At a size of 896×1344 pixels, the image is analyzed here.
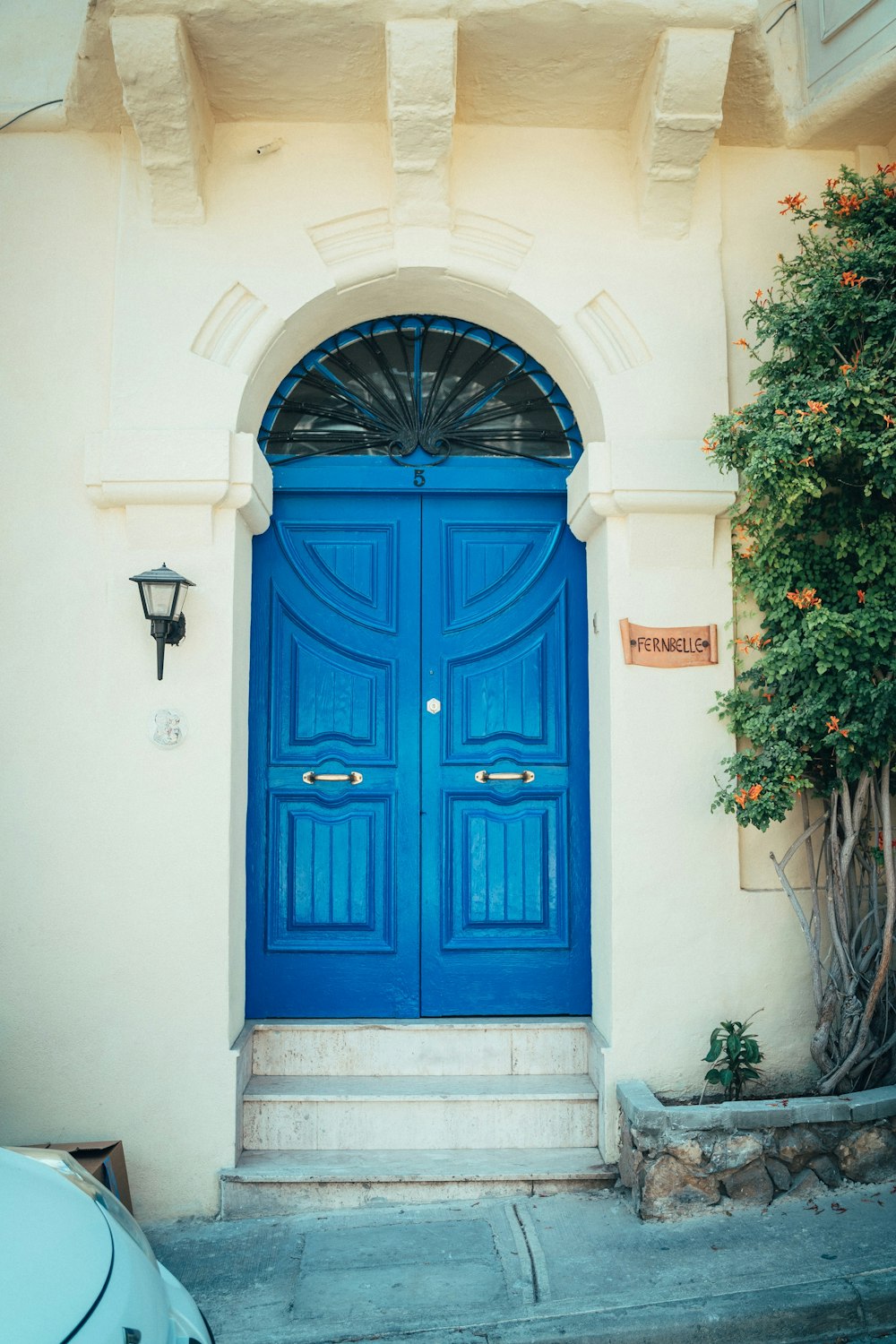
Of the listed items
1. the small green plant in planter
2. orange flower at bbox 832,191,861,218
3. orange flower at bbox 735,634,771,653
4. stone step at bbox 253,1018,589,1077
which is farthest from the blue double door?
orange flower at bbox 832,191,861,218

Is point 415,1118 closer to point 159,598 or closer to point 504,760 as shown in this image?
point 504,760

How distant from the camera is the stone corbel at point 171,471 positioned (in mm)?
4035

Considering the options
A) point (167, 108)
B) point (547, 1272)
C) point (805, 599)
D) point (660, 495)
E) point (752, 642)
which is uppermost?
point (167, 108)

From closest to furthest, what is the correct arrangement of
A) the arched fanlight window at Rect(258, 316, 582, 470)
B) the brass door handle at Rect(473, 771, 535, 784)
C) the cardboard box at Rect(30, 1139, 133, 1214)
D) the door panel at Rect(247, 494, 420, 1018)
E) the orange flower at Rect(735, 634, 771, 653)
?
the cardboard box at Rect(30, 1139, 133, 1214) < the orange flower at Rect(735, 634, 771, 653) < the door panel at Rect(247, 494, 420, 1018) < the brass door handle at Rect(473, 771, 535, 784) < the arched fanlight window at Rect(258, 316, 582, 470)

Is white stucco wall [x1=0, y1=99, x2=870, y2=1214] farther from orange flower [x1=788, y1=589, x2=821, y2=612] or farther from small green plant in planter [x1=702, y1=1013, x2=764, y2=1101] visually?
orange flower [x1=788, y1=589, x2=821, y2=612]

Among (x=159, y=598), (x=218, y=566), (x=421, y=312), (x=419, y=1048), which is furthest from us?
(x=421, y=312)

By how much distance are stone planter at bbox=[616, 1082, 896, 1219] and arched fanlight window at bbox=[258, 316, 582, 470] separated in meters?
2.92

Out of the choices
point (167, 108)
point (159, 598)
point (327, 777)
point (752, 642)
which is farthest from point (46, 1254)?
point (167, 108)

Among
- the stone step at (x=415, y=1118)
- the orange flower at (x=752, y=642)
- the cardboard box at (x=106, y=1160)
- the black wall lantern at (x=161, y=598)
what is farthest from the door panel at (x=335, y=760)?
the orange flower at (x=752, y=642)

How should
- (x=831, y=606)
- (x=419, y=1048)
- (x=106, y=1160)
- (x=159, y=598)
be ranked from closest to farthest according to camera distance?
(x=106, y=1160)
(x=159, y=598)
(x=831, y=606)
(x=419, y=1048)

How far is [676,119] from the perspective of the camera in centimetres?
401

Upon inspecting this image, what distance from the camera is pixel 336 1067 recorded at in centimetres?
427

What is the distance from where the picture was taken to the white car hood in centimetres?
181

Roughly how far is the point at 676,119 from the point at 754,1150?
13.5 ft
